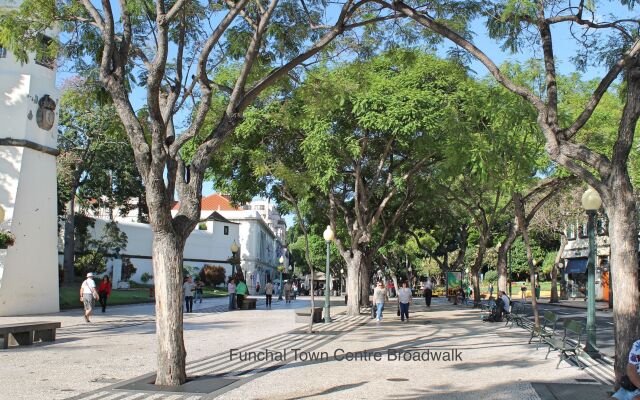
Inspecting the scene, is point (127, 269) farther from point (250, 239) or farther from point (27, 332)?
point (27, 332)

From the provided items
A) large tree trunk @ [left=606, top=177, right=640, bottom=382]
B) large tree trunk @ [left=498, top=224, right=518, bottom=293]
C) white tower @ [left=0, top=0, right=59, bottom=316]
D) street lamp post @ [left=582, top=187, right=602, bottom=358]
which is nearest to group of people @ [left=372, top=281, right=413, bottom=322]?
large tree trunk @ [left=498, top=224, right=518, bottom=293]

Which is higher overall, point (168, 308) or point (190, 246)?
point (190, 246)

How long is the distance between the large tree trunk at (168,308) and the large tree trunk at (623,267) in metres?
5.95

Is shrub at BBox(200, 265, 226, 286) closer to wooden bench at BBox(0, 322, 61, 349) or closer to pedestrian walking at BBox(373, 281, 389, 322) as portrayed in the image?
pedestrian walking at BBox(373, 281, 389, 322)

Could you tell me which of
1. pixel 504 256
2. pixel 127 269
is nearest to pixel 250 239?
pixel 127 269

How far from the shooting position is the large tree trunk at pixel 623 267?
7.93 meters

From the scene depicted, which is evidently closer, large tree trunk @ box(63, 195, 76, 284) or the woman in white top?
the woman in white top

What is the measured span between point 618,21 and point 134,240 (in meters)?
47.7

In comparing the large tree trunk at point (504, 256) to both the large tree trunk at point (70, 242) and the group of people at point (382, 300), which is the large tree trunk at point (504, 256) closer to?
the group of people at point (382, 300)

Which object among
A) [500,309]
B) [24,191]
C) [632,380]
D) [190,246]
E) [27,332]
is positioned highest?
[24,191]

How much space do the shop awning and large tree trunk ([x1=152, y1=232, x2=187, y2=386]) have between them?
4804 cm

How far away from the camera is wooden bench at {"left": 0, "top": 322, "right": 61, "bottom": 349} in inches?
513

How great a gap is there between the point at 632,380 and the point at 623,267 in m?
2.94

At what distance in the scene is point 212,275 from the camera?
59.8 metres
